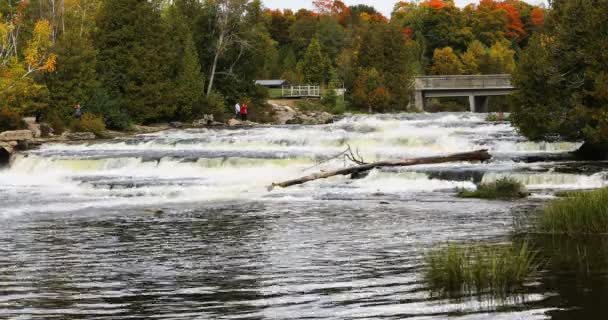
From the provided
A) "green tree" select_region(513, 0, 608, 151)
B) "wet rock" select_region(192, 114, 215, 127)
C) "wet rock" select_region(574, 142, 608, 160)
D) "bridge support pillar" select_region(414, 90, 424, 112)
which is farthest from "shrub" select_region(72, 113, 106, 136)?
"bridge support pillar" select_region(414, 90, 424, 112)

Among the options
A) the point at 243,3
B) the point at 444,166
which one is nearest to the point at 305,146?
the point at 444,166

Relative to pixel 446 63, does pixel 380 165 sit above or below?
below

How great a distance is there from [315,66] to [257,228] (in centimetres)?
6880

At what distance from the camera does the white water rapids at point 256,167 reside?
1099 inches

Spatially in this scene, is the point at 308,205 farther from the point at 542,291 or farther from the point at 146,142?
the point at 146,142

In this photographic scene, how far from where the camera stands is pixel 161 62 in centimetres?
6175

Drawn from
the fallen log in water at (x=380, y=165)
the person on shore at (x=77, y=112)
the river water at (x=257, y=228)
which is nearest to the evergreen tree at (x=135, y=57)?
the person on shore at (x=77, y=112)

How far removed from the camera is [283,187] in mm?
28766


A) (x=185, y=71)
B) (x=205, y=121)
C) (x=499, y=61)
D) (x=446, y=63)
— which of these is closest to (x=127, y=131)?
(x=185, y=71)

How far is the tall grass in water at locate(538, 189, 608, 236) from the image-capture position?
15984mm

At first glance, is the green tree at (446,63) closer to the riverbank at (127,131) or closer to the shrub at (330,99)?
the shrub at (330,99)

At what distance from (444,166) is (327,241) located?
15.3 meters

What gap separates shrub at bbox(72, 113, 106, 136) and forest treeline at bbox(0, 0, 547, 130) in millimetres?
1000

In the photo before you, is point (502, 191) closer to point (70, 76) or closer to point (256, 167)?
point (256, 167)
